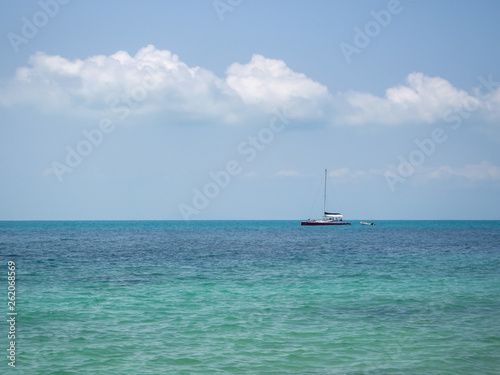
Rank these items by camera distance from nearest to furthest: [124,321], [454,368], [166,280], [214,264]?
[454,368], [124,321], [166,280], [214,264]

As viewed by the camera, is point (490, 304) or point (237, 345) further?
point (490, 304)

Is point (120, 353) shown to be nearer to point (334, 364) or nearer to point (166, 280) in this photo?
point (334, 364)

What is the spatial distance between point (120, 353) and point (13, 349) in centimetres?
382

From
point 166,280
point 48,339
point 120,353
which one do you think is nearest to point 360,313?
point 120,353

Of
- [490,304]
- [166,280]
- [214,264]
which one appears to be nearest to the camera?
[490,304]

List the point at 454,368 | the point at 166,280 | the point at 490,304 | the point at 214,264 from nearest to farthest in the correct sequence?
the point at 454,368 < the point at 490,304 < the point at 166,280 < the point at 214,264

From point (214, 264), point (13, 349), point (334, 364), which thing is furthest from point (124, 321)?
point (214, 264)

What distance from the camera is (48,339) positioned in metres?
18.3

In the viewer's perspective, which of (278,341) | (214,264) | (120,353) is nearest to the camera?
(120,353)

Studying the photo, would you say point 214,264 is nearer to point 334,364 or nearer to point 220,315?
point 220,315

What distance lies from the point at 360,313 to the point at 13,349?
48.9 ft

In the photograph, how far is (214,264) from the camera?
46969 mm

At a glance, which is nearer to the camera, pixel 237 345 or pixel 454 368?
pixel 454 368

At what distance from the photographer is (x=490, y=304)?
83.8 ft
